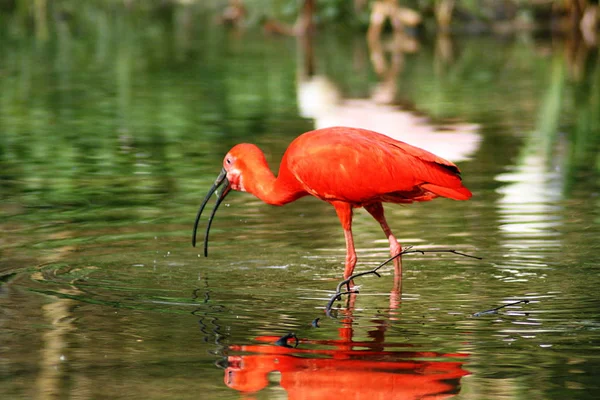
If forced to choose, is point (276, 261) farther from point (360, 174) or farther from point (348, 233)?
point (360, 174)

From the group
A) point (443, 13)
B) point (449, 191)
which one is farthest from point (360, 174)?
point (443, 13)

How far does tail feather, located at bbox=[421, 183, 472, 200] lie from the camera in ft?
21.9

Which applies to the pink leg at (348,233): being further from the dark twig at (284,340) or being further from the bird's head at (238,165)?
the dark twig at (284,340)

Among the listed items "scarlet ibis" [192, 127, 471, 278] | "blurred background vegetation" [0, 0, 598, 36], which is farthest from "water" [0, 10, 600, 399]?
"blurred background vegetation" [0, 0, 598, 36]

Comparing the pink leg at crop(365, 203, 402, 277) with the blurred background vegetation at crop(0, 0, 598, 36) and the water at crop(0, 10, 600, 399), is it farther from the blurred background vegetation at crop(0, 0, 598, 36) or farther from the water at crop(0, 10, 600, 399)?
the blurred background vegetation at crop(0, 0, 598, 36)

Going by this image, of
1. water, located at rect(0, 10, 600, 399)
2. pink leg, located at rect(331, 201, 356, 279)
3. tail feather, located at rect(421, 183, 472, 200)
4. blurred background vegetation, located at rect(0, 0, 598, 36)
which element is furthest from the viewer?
blurred background vegetation, located at rect(0, 0, 598, 36)

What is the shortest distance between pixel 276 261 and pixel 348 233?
0.48 metres

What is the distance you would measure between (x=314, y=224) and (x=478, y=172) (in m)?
2.54

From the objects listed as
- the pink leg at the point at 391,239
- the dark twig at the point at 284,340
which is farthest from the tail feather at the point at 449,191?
the dark twig at the point at 284,340

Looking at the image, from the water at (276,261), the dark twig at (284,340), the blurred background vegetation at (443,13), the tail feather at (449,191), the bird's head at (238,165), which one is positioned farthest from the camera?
the blurred background vegetation at (443,13)

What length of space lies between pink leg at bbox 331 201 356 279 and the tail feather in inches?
20.9

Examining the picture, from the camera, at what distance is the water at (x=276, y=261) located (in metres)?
5.15

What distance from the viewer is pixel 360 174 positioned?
22.7 feet

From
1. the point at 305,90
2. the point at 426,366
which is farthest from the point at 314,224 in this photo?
the point at 305,90
